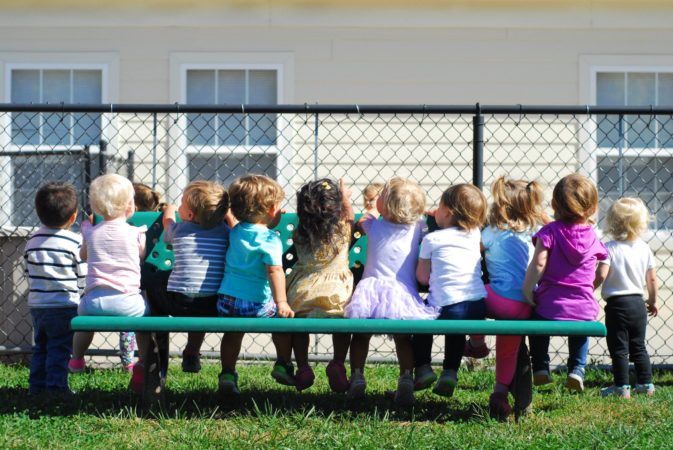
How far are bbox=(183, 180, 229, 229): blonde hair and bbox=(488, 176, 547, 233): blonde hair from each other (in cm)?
140

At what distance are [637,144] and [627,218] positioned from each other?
10.6ft

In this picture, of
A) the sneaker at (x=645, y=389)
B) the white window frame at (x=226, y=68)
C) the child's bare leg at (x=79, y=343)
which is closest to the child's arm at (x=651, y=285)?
the sneaker at (x=645, y=389)

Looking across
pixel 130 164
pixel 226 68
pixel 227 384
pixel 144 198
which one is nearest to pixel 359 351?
pixel 227 384

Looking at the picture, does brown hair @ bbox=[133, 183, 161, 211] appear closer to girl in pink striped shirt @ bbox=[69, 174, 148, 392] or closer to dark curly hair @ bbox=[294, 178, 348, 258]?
girl in pink striped shirt @ bbox=[69, 174, 148, 392]

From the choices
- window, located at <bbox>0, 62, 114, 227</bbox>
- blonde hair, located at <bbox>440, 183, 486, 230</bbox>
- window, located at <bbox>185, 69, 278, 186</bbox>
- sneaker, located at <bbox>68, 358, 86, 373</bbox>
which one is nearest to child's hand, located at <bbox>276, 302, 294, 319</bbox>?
blonde hair, located at <bbox>440, 183, 486, 230</bbox>

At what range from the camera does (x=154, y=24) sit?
8.66 m

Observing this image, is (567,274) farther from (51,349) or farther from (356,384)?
(51,349)

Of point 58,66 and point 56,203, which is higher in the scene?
point 58,66

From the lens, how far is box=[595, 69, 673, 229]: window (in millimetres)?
8484

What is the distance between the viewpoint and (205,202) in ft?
16.3

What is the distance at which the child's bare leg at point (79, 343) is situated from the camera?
225 inches

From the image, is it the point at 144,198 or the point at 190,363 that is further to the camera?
the point at 144,198

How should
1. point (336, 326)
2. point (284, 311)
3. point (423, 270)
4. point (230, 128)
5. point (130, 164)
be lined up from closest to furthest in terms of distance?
point (336, 326) < point (284, 311) < point (423, 270) < point (130, 164) < point (230, 128)

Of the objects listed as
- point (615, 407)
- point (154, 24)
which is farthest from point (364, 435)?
point (154, 24)
